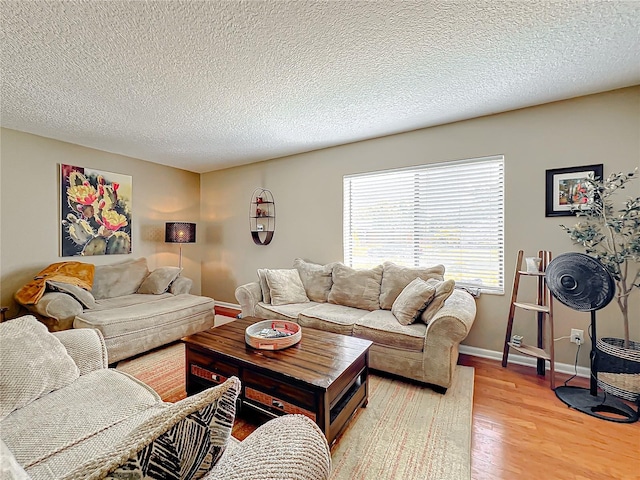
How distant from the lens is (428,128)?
316cm

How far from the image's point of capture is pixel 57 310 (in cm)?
264

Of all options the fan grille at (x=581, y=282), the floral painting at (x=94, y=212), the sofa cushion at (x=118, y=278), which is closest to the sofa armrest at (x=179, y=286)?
the sofa cushion at (x=118, y=278)

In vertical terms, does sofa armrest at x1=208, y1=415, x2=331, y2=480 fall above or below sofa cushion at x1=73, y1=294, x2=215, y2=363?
above

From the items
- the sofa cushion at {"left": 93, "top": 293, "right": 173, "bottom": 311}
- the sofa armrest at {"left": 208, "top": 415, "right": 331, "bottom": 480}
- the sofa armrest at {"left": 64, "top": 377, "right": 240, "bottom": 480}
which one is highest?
the sofa armrest at {"left": 64, "top": 377, "right": 240, "bottom": 480}

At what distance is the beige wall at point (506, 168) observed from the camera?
2.37 metres

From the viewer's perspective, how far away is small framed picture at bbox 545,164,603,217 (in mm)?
2412

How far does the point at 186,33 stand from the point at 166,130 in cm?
179

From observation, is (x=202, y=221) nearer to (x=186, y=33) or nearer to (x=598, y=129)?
(x=186, y=33)

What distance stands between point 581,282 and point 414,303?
1.22 metres

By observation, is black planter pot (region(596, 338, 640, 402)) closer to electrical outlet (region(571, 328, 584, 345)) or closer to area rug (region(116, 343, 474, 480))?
electrical outlet (region(571, 328, 584, 345))

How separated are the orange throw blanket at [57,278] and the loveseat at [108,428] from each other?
1825 millimetres

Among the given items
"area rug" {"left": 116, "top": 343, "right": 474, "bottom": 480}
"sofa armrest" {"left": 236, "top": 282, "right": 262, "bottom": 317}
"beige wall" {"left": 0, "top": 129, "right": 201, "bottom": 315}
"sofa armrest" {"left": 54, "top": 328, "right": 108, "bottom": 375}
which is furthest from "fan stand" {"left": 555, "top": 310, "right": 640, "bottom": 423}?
"beige wall" {"left": 0, "top": 129, "right": 201, "bottom": 315}

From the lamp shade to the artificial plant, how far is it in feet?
15.2

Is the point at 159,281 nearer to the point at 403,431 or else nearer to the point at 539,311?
the point at 403,431
